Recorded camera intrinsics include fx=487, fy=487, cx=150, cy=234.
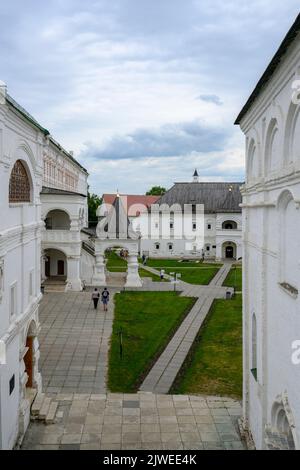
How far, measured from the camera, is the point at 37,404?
1369cm

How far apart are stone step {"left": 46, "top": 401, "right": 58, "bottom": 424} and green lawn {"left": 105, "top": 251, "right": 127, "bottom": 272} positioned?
29.7m

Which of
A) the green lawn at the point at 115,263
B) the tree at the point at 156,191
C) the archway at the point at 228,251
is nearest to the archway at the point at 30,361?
the green lawn at the point at 115,263

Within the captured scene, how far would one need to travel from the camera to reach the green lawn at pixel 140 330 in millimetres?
17194

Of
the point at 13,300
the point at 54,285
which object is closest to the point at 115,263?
the point at 54,285

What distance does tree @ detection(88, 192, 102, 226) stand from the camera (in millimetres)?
72044

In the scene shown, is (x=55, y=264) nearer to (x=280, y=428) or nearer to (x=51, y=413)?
(x=51, y=413)

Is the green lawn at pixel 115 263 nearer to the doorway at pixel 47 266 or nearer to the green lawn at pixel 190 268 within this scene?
the green lawn at pixel 190 268

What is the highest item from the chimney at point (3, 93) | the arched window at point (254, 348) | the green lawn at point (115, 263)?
the chimney at point (3, 93)

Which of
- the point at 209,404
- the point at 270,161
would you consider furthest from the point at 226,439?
the point at 270,161

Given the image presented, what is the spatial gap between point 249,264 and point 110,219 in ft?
79.6

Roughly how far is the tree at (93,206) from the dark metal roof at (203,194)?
13991 mm

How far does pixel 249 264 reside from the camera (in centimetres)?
1254

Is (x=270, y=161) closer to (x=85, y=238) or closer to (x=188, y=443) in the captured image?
(x=188, y=443)

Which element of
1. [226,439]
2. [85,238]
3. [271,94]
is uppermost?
[271,94]
